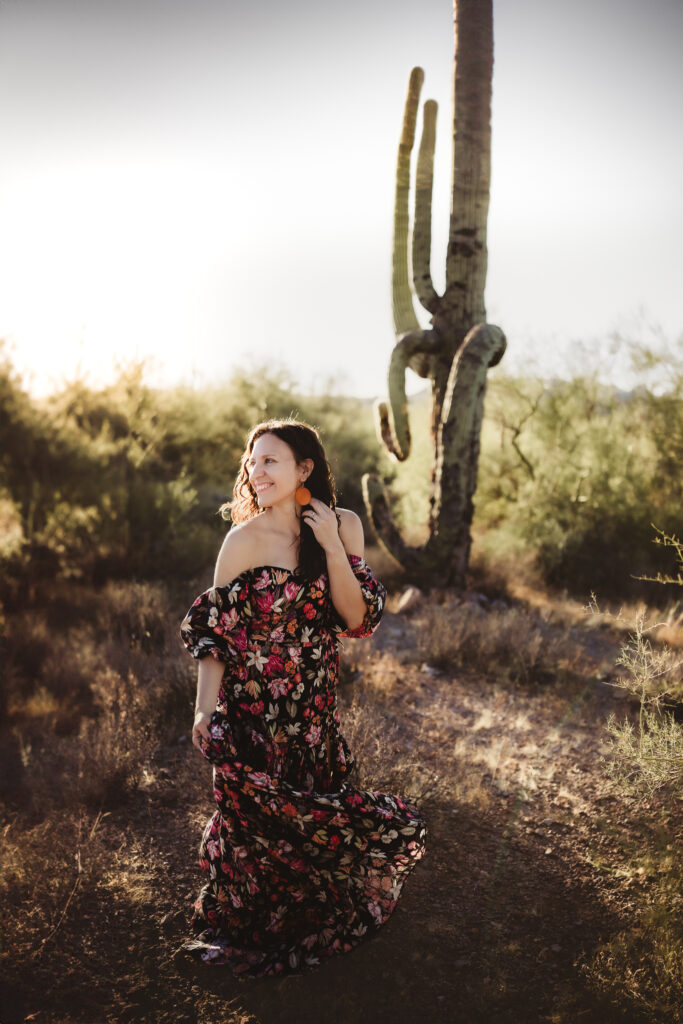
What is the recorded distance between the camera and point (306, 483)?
268cm

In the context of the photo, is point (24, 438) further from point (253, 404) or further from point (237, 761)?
point (253, 404)

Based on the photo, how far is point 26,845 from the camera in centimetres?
356

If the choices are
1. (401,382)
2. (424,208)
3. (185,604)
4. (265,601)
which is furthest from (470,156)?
(265,601)

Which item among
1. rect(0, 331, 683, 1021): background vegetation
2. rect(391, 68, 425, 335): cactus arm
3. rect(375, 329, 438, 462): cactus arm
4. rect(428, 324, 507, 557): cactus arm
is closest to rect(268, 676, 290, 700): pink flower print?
rect(0, 331, 683, 1021): background vegetation

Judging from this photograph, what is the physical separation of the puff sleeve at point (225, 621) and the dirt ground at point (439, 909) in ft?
4.04

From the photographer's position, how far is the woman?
7.84 ft

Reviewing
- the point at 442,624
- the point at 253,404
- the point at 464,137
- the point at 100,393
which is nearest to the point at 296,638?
the point at 442,624

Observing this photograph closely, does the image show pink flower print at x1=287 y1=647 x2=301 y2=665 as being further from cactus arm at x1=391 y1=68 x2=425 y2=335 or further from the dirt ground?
cactus arm at x1=391 y1=68 x2=425 y2=335

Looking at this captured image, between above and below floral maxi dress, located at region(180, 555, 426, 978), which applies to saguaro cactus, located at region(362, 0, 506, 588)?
above

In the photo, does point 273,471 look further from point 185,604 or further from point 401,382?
point 185,604

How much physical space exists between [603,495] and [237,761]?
9.42 meters

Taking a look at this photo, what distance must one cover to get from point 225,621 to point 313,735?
557 millimetres

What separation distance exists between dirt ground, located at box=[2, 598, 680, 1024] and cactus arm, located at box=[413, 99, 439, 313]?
205 inches

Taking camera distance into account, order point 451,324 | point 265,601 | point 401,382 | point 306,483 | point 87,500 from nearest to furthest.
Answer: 1. point 265,601
2. point 306,483
3. point 451,324
4. point 401,382
5. point 87,500
